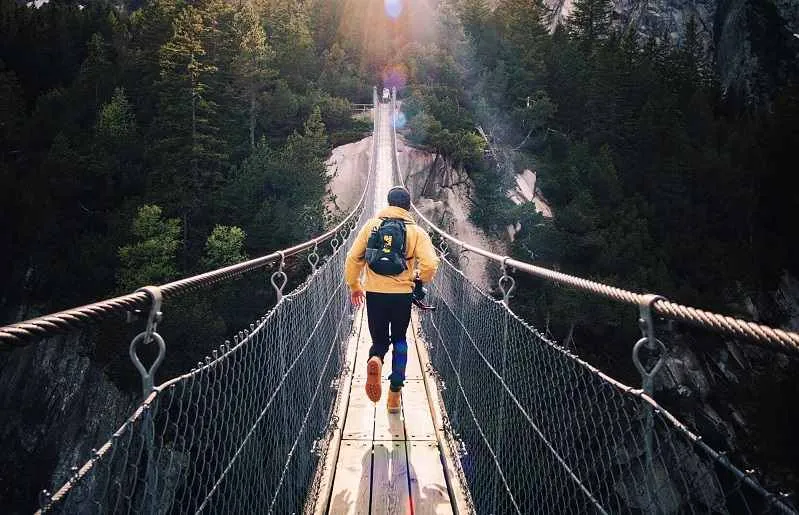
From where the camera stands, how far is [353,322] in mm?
5820

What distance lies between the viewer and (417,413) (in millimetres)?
3400

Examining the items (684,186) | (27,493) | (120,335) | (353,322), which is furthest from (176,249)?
(684,186)

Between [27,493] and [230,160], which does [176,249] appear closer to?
[230,160]

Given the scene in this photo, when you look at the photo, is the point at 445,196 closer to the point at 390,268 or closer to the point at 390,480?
the point at 390,268

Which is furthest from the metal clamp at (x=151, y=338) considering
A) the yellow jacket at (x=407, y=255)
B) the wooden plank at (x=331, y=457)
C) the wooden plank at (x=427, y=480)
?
the yellow jacket at (x=407, y=255)

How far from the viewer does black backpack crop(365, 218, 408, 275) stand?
2.84 m

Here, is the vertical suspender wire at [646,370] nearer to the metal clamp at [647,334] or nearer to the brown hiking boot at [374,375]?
the metal clamp at [647,334]

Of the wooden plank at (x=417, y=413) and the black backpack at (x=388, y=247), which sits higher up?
the black backpack at (x=388, y=247)

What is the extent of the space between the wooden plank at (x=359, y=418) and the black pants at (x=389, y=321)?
414 millimetres

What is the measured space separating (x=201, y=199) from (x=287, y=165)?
14.2ft

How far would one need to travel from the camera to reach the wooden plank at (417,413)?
309 centimetres

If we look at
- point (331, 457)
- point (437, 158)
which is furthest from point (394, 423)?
point (437, 158)

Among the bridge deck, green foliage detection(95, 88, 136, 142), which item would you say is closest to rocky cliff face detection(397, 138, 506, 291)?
green foliage detection(95, 88, 136, 142)

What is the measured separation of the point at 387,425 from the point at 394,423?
0.05 m
